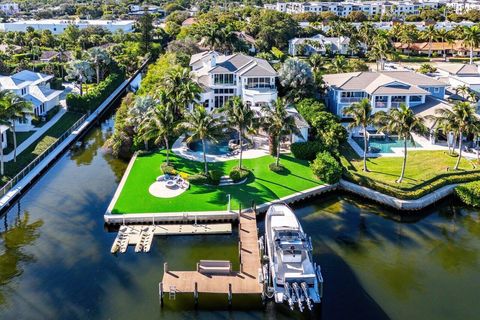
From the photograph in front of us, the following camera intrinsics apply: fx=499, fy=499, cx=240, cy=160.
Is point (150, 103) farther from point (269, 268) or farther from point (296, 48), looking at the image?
point (296, 48)

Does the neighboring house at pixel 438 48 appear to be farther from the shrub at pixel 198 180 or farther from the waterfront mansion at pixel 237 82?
the shrub at pixel 198 180

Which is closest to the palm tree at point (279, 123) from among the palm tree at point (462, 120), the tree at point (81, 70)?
the palm tree at point (462, 120)

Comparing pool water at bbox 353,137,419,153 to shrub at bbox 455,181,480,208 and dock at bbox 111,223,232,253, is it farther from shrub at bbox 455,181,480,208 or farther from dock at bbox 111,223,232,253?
dock at bbox 111,223,232,253

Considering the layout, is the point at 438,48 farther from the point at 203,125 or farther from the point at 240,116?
the point at 203,125

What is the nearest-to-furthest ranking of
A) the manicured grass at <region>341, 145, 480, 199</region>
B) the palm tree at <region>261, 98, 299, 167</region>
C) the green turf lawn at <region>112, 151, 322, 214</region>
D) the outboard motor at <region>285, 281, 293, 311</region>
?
the outboard motor at <region>285, 281, 293, 311</region>
the green turf lawn at <region>112, 151, 322, 214</region>
the manicured grass at <region>341, 145, 480, 199</region>
the palm tree at <region>261, 98, 299, 167</region>

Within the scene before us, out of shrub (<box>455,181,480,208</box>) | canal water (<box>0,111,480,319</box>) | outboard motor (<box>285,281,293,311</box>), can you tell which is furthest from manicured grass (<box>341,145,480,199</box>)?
outboard motor (<box>285,281,293,311</box>)

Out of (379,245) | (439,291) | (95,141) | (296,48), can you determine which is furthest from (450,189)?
(296,48)
